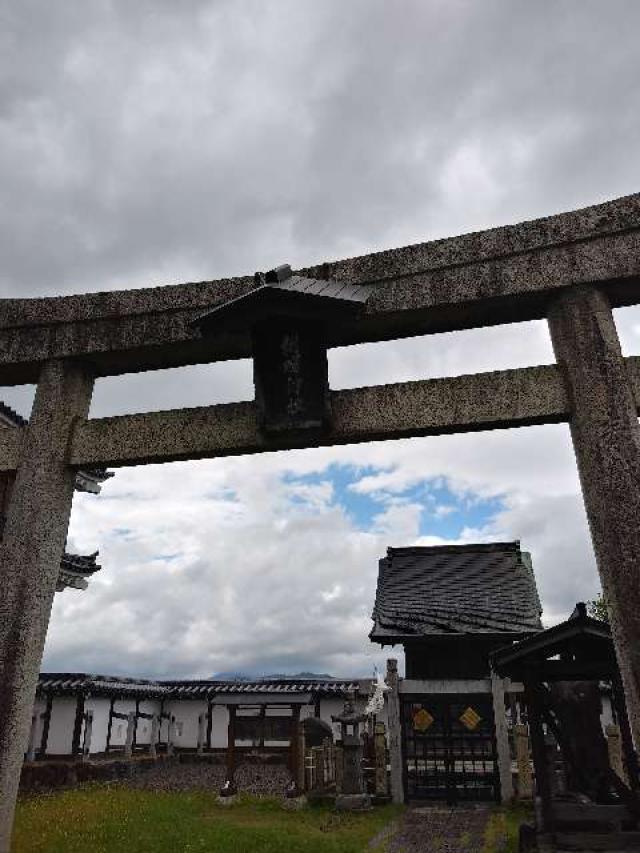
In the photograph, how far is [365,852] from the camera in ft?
32.6

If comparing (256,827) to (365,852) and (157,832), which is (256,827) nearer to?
(157,832)

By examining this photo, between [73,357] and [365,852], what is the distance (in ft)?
30.0

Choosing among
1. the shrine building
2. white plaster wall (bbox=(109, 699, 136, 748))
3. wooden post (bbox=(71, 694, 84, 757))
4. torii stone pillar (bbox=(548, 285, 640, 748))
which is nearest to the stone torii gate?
torii stone pillar (bbox=(548, 285, 640, 748))

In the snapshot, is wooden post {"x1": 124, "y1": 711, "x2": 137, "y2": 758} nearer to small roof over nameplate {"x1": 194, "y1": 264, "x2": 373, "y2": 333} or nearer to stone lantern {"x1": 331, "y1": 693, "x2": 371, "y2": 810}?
stone lantern {"x1": 331, "y1": 693, "x2": 371, "y2": 810}

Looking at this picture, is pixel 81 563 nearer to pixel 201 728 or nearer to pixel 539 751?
pixel 539 751

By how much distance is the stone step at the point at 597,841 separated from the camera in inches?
312

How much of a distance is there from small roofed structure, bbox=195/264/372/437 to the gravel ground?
1663 cm

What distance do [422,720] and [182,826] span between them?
6903 millimetres

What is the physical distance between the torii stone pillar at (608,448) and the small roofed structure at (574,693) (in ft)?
17.7

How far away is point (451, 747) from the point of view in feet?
50.8

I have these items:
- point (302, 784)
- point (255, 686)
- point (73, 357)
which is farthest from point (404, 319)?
point (255, 686)

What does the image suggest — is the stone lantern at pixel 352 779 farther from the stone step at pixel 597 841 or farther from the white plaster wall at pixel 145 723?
the white plaster wall at pixel 145 723

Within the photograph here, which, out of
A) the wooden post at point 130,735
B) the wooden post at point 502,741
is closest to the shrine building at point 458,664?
the wooden post at point 502,741

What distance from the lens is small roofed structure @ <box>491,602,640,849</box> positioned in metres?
8.98
